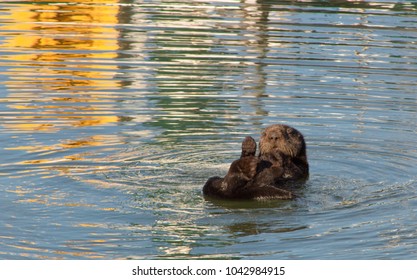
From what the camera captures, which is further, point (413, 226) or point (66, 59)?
point (66, 59)

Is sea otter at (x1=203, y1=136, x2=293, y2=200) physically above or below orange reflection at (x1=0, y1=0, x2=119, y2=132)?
above

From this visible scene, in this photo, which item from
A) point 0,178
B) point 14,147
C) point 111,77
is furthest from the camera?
point 111,77

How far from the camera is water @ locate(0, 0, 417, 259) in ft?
28.7

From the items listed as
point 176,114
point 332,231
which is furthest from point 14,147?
point 332,231

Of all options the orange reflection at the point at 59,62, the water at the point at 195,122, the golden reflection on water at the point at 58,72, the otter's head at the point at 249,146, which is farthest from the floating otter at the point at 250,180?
the orange reflection at the point at 59,62

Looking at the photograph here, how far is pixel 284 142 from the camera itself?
1064 cm

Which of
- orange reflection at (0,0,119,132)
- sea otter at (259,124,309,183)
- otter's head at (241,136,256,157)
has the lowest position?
orange reflection at (0,0,119,132)

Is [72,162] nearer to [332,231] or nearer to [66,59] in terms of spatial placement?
[332,231]

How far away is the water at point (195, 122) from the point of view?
344 inches

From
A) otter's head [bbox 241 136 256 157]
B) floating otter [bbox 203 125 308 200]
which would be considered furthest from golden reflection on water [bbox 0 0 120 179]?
otter's head [bbox 241 136 256 157]

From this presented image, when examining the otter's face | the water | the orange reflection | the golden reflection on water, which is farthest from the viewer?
the orange reflection

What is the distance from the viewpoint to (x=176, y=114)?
1320 cm

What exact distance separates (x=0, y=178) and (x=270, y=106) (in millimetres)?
4440

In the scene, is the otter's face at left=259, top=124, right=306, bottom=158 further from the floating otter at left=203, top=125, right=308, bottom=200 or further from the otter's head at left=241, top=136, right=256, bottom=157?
the otter's head at left=241, top=136, right=256, bottom=157
